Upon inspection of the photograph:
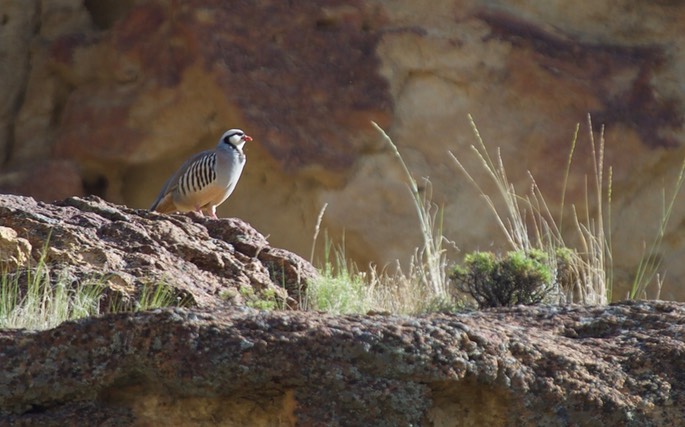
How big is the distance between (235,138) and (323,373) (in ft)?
22.8

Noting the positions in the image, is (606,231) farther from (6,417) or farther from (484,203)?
(6,417)

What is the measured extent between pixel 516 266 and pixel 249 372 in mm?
2313

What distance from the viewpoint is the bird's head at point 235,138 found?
9.78 meters

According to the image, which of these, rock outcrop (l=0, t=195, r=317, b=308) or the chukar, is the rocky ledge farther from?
the chukar

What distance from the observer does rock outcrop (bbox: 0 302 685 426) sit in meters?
3.03

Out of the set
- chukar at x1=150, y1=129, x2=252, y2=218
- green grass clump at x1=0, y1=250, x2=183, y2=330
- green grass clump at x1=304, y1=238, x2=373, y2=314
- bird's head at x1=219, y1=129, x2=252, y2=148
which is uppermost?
bird's head at x1=219, y1=129, x2=252, y2=148

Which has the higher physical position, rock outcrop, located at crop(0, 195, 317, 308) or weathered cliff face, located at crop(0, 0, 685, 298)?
weathered cliff face, located at crop(0, 0, 685, 298)

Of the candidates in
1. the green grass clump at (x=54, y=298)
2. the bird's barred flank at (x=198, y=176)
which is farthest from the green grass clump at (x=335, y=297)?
the bird's barred flank at (x=198, y=176)

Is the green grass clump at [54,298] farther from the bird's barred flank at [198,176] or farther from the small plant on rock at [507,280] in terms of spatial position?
the bird's barred flank at [198,176]

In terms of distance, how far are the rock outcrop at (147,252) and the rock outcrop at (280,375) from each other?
57.7 inches

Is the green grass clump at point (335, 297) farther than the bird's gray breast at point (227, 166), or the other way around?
the bird's gray breast at point (227, 166)

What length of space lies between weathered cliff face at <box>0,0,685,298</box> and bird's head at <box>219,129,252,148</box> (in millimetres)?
763

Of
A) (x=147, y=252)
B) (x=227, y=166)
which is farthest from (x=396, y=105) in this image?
(x=147, y=252)

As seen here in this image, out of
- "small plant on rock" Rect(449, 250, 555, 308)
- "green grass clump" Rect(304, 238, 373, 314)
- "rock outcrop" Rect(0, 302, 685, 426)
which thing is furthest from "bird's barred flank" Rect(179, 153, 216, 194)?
"rock outcrop" Rect(0, 302, 685, 426)
